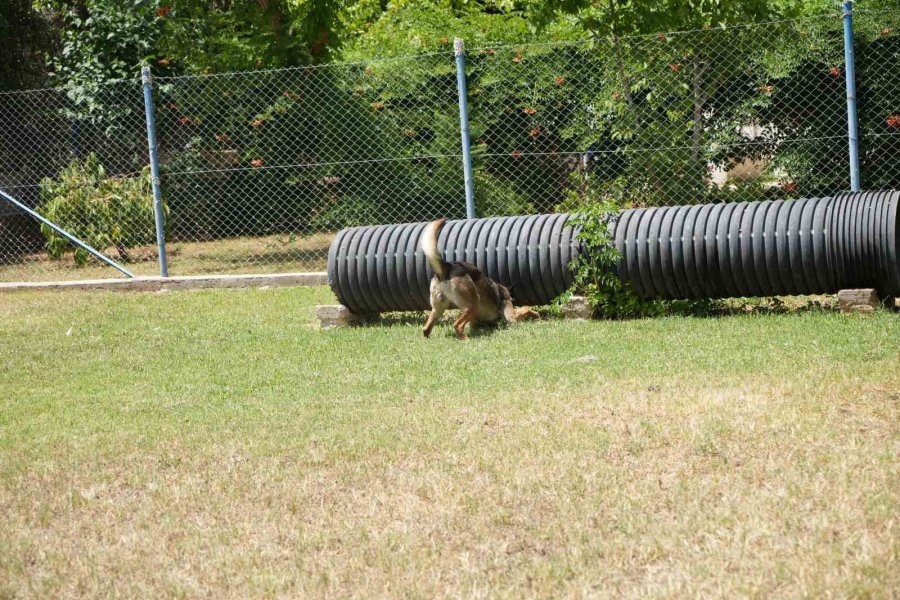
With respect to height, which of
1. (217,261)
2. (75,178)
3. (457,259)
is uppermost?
(75,178)

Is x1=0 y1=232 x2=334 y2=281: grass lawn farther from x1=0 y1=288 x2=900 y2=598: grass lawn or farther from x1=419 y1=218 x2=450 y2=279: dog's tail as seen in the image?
x1=0 y1=288 x2=900 y2=598: grass lawn

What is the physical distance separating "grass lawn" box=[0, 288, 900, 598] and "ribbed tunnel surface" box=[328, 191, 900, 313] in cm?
50

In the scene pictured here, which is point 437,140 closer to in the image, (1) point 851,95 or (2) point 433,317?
(2) point 433,317

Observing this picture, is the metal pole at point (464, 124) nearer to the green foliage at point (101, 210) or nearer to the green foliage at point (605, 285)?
the green foliage at point (605, 285)

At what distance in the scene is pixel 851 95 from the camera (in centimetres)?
1089

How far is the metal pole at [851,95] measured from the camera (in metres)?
10.8

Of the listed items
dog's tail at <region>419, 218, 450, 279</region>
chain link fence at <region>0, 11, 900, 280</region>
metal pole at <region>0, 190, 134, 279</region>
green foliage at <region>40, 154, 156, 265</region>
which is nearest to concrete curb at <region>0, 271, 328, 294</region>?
metal pole at <region>0, 190, 134, 279</region>

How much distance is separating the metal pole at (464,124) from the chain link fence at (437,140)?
73 centimetres

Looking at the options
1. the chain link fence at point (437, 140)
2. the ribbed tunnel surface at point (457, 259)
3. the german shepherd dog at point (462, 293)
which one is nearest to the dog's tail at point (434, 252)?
the german shepherd dog at point (462, 293)

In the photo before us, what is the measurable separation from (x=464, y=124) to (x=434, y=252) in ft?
10.8

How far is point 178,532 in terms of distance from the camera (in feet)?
16.4

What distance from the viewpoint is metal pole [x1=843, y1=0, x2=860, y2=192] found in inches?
424

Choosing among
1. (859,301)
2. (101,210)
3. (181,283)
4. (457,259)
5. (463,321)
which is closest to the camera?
(859,301)

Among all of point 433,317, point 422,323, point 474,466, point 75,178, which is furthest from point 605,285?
point 75,178
